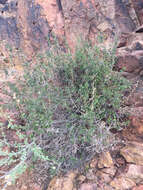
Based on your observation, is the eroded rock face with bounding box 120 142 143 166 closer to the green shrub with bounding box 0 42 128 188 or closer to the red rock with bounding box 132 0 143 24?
the green shrub with bounding box 0 42 128 188

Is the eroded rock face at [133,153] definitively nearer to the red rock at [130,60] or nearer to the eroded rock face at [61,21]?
the red rock at [130,60]

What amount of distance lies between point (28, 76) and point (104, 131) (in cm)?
157

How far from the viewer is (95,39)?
326 centimetres

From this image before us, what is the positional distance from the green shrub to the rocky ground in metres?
0.21

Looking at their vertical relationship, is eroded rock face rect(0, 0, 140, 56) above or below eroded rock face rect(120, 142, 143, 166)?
above

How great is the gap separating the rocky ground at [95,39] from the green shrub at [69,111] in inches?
8.1

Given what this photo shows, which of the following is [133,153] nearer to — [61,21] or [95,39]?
[95,39]

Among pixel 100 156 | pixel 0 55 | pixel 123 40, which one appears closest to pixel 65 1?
pixel 123 40

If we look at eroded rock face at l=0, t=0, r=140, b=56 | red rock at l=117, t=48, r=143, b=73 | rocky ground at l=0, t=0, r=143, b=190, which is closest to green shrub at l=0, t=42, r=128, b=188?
rocky ground at l=0, t=0, r=143, b=190

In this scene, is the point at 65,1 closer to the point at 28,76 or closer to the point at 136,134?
the point at 28,76

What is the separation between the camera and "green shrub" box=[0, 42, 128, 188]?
6.00 ft

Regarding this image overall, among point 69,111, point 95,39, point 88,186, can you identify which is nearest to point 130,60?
point 95,39

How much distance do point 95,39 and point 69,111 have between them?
6.92ft

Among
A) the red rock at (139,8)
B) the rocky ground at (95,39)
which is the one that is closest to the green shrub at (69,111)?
the rocky ground at (95,39)
